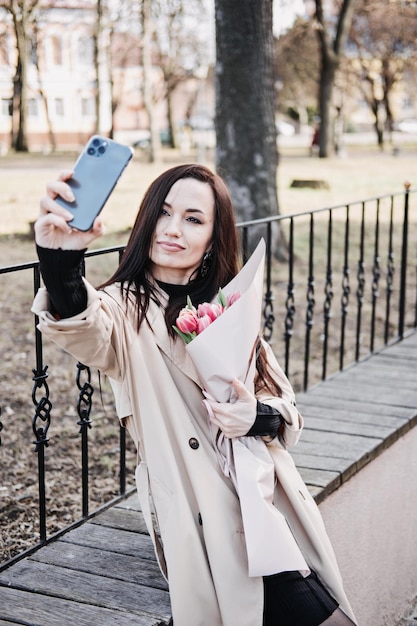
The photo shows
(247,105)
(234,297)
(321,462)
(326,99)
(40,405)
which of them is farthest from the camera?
(326,99)

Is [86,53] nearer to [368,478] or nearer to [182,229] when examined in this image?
[368,478]

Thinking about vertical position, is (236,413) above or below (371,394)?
above

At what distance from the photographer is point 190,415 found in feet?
8.16

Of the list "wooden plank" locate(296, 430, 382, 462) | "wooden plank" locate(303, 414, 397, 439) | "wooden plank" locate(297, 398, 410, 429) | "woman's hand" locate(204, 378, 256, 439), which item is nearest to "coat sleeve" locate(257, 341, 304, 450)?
"woman's hand" locate(204, 378, 256, 439)

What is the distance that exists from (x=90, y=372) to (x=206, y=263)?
1157 millimetres

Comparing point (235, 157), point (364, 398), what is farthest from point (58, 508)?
point (235, 157)

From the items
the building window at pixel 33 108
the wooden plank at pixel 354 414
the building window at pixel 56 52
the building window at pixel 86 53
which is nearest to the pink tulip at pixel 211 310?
the wooden plank at pixel 354 414

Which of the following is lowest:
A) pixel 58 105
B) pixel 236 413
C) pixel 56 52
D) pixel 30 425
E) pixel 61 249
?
pixel 30 425

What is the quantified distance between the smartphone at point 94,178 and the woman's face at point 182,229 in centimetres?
54

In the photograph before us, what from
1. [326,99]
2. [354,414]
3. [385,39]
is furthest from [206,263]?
[385,39]

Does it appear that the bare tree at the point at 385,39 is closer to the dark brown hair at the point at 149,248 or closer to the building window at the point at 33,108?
the dark brown hair at the point at 149,248

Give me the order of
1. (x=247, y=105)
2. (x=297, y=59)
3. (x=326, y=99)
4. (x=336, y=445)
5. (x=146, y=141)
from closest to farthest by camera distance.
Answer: (x=336, y=445) < (x=247, y=105) < (x=326, y=99) < (x=297, y=59) < (x=146, y=141)

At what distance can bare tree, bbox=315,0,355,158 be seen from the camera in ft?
82.0

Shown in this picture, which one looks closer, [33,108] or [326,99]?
[326,99]
